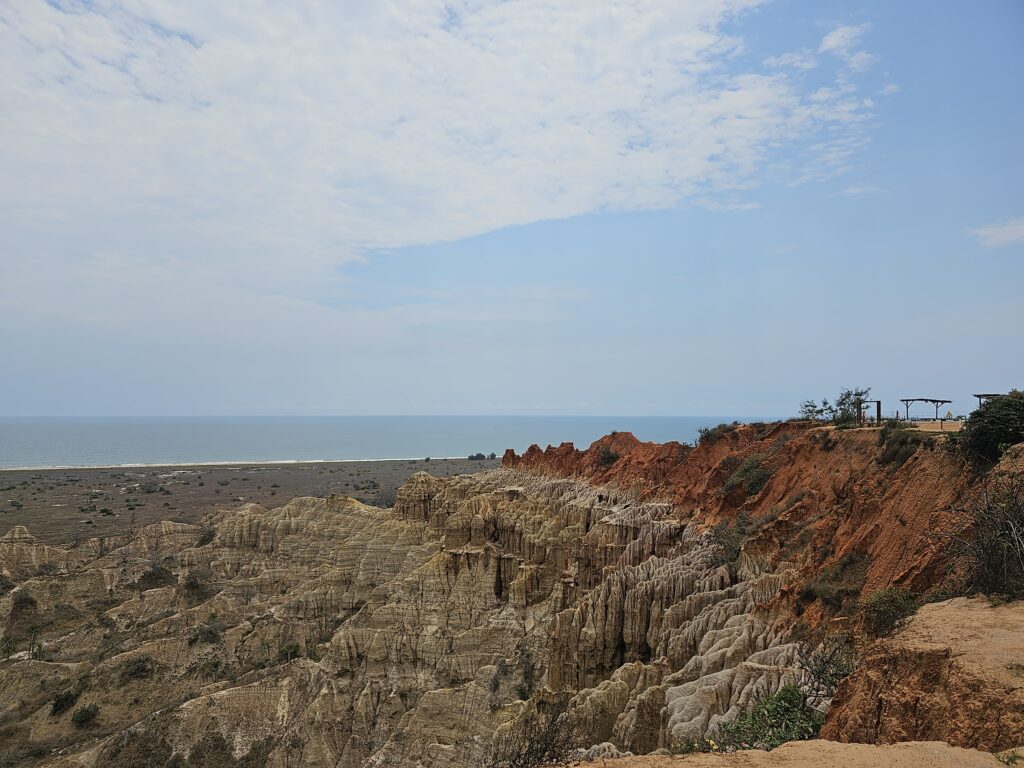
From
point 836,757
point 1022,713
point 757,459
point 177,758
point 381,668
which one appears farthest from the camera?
point 757,459

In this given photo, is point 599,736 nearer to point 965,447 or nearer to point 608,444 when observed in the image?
point 965,447

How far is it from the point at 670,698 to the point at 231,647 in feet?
79.6

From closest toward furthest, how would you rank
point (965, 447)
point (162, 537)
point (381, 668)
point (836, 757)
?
point (836, 757), point (965, 447), point (381, 668), point (162, 537)

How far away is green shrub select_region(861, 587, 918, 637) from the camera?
12055 mm

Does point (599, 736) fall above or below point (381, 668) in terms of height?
above

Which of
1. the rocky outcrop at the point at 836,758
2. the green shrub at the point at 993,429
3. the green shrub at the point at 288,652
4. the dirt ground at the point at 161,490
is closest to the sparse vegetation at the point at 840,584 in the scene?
the green shrub at the point at 993,429

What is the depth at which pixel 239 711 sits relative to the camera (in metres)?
25.1

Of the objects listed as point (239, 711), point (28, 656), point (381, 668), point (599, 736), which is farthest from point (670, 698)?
point (28, 656)

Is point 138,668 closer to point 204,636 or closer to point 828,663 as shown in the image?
point 204,636

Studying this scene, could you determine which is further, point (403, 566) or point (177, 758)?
point (403, 566)

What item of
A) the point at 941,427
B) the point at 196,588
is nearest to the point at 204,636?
the point at 196,588

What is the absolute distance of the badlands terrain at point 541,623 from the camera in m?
10.3

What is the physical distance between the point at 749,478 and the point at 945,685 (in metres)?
20.3

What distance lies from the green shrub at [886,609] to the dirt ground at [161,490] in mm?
59237
